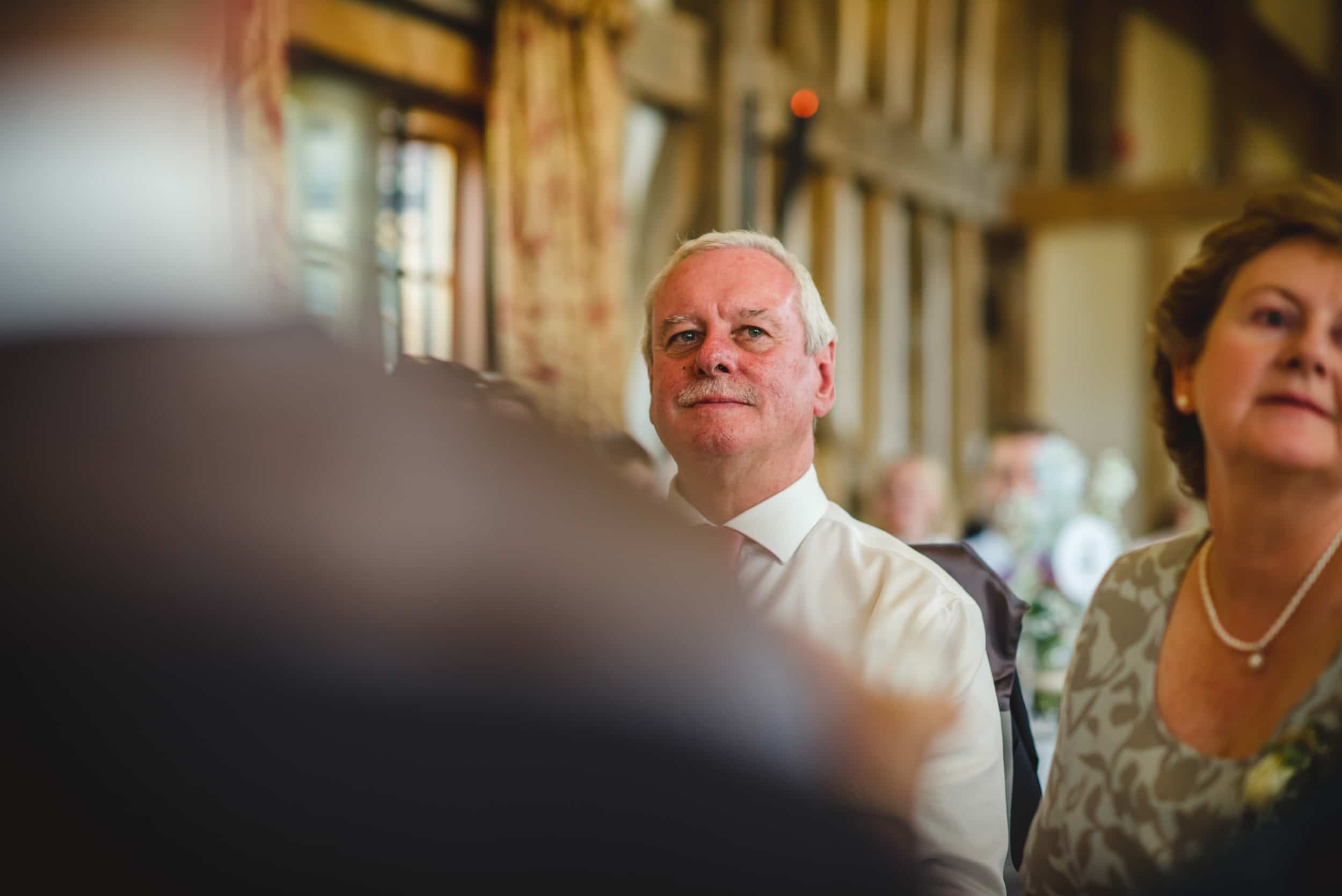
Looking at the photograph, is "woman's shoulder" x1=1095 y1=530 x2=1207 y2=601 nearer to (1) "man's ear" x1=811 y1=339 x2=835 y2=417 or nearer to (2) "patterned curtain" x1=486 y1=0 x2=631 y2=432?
(1) "man's ear" x1=811 y1=339 x2=835 y2=417

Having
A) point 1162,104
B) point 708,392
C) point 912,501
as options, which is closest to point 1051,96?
point 1162,104

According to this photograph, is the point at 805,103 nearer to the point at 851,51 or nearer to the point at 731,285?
the point at 731,285

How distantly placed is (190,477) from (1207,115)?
12.6 meters

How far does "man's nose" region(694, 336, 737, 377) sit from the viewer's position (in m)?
1.10

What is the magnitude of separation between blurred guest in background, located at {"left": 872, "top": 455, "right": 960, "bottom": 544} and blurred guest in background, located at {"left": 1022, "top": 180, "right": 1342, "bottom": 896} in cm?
281

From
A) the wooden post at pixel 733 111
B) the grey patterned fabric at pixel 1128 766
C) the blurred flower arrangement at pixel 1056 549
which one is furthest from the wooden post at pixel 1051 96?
the grey patterned fabric at pixel 1128 766

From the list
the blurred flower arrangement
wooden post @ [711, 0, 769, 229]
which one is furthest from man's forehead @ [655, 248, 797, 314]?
wooden post @ [711, 0, 769, 229]

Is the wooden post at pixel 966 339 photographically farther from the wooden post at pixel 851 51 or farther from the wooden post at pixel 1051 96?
the wooden post at pixel 851 51

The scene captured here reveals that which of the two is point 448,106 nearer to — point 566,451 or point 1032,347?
point 566,451

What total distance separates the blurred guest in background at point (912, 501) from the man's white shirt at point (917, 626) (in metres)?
2.80

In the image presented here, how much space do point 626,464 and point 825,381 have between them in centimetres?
83

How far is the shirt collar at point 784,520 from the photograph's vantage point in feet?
3.93

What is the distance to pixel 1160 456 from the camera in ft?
30.3

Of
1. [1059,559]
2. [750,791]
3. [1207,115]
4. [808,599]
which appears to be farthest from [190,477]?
[1207,115]
